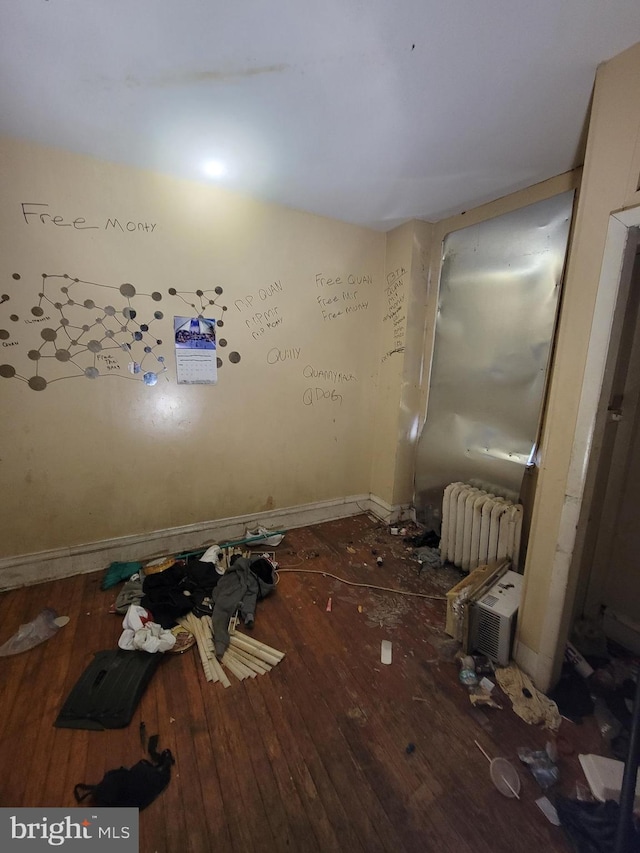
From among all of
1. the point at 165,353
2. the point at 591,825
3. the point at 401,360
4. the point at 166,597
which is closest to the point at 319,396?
the point at 401,360

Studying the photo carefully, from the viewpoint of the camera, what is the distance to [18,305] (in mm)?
1934

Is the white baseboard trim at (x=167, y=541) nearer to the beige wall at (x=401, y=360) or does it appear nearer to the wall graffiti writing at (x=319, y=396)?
the beige wall at (x=401, y=360)

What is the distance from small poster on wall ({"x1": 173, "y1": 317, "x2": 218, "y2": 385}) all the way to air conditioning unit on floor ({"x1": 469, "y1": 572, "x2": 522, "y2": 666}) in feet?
7.32

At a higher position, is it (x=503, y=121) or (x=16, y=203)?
(x=503, y=121)

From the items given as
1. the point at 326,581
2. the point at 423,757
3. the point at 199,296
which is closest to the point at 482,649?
the point at 423,757

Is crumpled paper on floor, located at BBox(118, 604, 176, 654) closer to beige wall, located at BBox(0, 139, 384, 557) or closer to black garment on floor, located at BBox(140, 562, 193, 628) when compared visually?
black garment on floor, located at BBox(140, 562, 193, 628)

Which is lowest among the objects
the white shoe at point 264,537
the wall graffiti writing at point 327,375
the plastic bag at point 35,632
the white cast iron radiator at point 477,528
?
the plastic bag at point 35,632

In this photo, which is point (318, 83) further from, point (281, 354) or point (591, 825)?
point (591, 825)

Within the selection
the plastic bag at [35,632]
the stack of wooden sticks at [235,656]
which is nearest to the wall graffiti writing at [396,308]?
the stack of wooden sticks at [235,656]

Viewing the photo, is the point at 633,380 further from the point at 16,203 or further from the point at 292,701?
the point at 16,203

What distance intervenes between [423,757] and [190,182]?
3303mm

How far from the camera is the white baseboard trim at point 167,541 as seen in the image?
84.4 inches

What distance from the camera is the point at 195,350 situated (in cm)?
241

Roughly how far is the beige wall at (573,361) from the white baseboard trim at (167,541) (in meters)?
1.60
